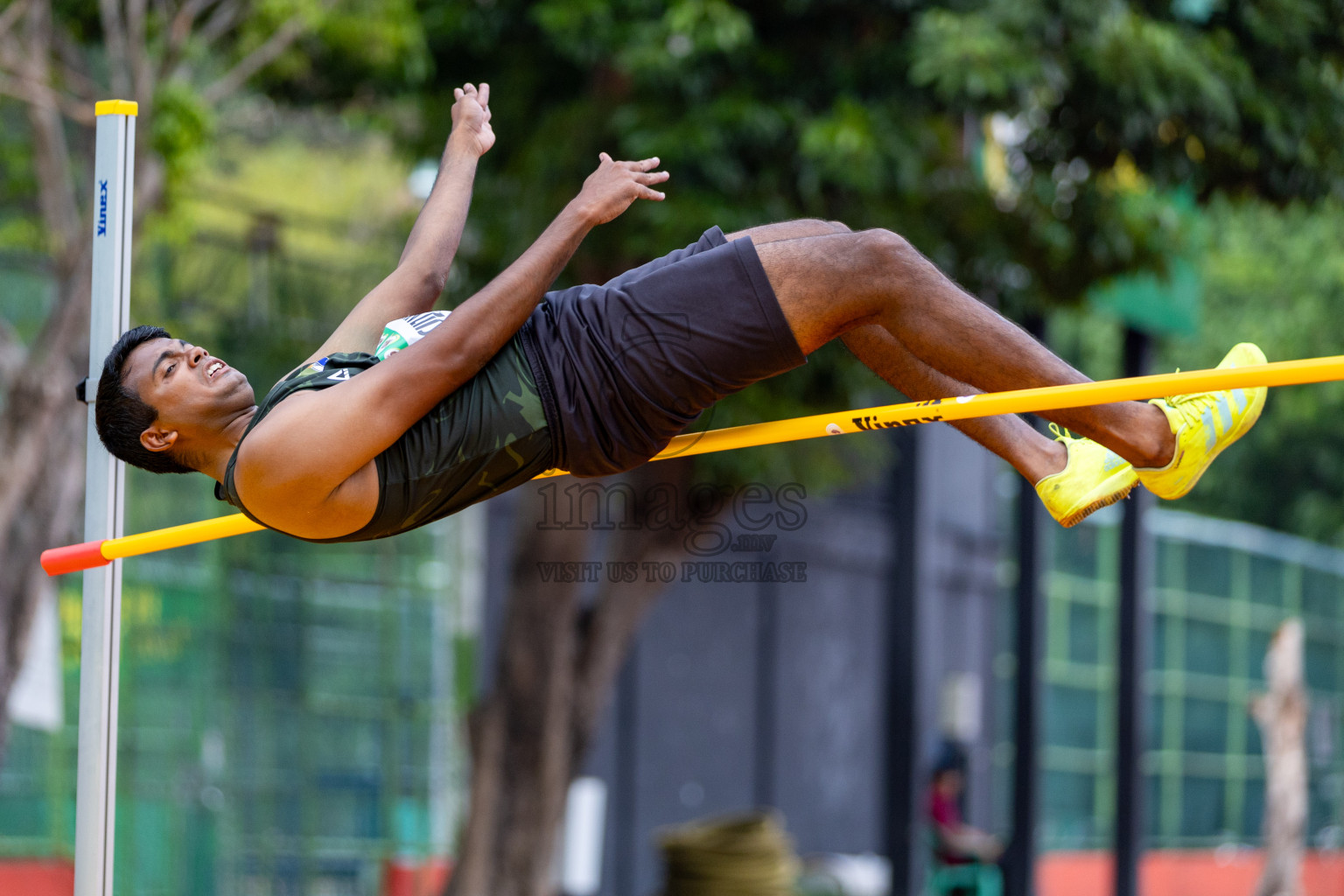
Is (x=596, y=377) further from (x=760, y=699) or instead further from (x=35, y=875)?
(x=760, y=699)

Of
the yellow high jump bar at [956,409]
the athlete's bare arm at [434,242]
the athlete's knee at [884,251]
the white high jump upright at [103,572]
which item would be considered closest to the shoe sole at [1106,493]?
the yellow high jump bar at [956,409]

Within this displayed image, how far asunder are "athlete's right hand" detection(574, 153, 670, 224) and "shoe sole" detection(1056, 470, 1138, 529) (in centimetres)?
109

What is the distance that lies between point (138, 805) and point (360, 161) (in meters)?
10.1

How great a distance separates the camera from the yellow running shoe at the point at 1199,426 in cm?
301

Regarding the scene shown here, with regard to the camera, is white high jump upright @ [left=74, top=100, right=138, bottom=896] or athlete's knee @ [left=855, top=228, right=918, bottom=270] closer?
athlete's knee @ [left=855, top=228, right=918, bottom=270]

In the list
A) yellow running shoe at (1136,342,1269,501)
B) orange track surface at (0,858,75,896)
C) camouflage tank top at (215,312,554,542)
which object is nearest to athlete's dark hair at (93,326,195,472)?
camouflage tank top at (215,312,554,542)

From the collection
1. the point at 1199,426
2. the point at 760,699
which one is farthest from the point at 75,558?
the point at 760,699

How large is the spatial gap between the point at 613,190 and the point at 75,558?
65.5 inches

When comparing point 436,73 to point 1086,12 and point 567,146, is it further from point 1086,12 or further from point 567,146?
point 1086,12

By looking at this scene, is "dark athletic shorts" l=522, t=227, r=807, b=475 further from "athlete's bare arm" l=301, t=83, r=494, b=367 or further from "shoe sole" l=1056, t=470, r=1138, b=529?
A: "shoe sole" l=1056, t=470, r=1138, b=529

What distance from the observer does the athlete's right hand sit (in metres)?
2.93

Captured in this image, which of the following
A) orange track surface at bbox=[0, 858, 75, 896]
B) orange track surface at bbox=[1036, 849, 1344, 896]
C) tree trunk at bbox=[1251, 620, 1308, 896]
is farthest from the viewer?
orange track surface at bbox=[1036, 849, 1344, 896]

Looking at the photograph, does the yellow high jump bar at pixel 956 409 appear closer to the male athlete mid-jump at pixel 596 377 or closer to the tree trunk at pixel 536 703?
the male athlete mid-jump at pixel 596 377

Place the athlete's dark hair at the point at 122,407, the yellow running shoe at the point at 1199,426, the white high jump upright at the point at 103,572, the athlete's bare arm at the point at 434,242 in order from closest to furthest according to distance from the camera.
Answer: the yellow running shoe at the point at 1199,426, the athlete's dark hair at the point at 122,407, the athlete's bare arm at the point at 434,242, the white high jump upright at the point at 103,572
